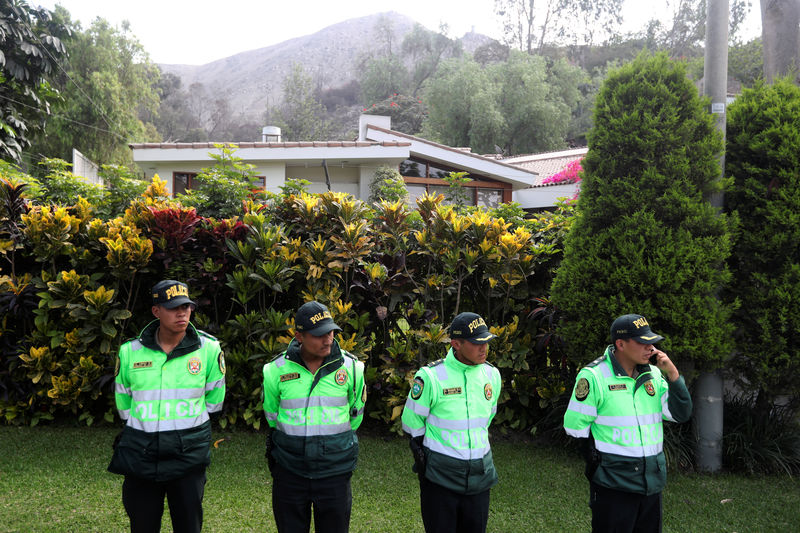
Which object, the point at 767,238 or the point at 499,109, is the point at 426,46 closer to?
the point at 499,109

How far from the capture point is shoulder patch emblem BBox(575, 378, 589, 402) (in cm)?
325

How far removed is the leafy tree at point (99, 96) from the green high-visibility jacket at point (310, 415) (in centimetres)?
2562

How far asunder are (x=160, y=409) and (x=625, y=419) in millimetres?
2684

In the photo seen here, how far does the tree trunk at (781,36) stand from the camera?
7.01m

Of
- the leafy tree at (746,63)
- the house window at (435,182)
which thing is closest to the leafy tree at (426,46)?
the leafy tree at (746,63)

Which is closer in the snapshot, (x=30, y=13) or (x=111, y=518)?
(x=111, y=518)

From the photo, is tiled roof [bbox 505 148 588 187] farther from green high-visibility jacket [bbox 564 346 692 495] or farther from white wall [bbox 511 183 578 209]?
green high-visibility jacket [bbox 564 346 692 495]

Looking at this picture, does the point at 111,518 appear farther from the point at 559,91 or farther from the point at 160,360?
the point at 559,91

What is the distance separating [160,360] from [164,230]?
278 centimetres

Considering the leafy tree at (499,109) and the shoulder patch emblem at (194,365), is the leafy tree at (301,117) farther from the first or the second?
the shoulder patch emblem at (194,365)

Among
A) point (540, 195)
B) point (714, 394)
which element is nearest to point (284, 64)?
point (540, 195)

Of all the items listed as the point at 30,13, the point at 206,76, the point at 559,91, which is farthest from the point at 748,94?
the point at 206,76

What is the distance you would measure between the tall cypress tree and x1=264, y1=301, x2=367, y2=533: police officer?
2885mm

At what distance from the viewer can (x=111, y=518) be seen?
4129mm
